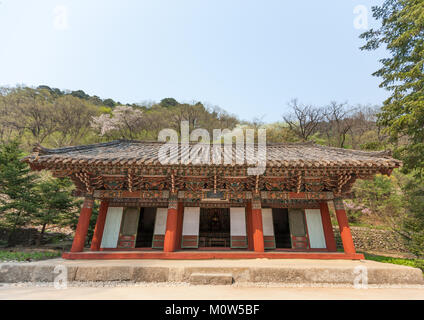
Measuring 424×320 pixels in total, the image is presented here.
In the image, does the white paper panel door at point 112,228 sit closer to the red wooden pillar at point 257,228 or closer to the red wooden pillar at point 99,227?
the red wooden pillar at point 99,227

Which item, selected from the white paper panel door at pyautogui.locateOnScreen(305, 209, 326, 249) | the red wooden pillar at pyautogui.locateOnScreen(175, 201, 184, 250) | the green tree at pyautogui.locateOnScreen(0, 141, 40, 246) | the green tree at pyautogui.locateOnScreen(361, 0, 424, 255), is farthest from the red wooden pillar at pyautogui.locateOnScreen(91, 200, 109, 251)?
the green tree at pyautogui.locateOnScreen(361, 0, 424, 255)

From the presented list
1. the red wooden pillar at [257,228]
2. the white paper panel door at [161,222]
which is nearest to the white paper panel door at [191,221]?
the white paper panel door at [161,222]

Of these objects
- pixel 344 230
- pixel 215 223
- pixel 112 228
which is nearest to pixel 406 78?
pixel 344 230

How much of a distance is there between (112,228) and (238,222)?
5033 millimetres

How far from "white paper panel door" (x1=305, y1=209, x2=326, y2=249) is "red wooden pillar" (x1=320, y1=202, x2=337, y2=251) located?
0.12 meters

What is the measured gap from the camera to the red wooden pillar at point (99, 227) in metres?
6.88

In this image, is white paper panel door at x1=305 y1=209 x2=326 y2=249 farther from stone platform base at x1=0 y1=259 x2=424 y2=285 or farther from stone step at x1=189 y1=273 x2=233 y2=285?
stone step at x1=189 y1=273 x2=233 y2=285

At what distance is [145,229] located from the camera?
9.64 m

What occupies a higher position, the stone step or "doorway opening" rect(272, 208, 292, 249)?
"doorway opening" rect(272, 208, 292, 249)

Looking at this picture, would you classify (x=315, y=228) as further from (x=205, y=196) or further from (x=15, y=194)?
(x=15, y=194)

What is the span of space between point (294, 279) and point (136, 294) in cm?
389

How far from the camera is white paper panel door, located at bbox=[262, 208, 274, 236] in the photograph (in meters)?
7.38

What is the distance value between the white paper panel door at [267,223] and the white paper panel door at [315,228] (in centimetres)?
145
